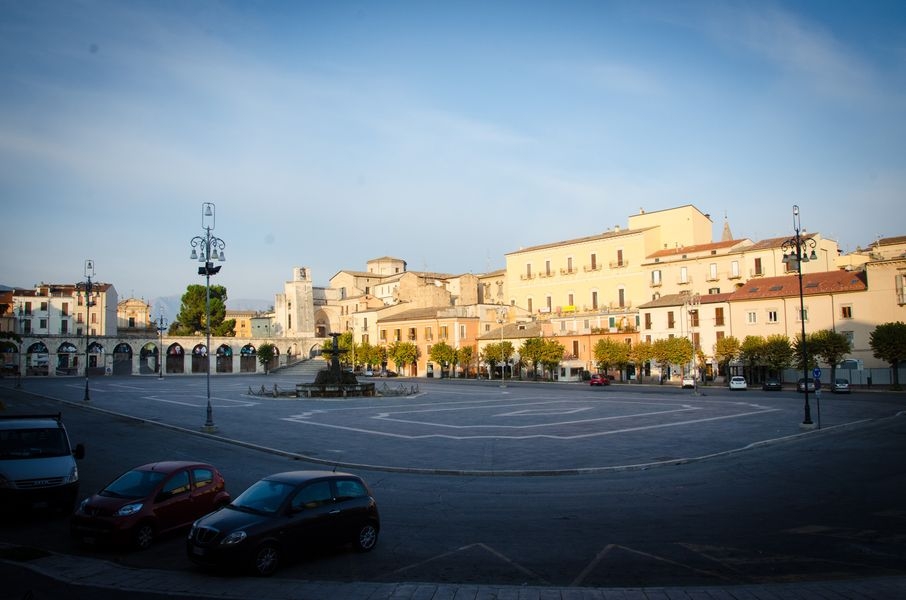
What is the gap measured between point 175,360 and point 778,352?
9212 centimetres

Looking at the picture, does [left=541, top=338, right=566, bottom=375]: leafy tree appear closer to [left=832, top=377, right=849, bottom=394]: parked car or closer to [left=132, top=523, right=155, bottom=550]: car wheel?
[left=832, top=377, right=849, bottom=394]: parked car

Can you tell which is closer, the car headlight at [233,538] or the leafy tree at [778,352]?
the car headlight at [233,538]

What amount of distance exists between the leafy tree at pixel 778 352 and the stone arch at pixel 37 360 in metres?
93.1

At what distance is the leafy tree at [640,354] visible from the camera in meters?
70.4

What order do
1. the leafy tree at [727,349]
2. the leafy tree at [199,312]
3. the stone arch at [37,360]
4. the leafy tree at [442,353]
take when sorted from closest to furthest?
the leafy tree at [727,349] → the leafy tree at [442,353] → the stone arch at [37,360] → the leafy tree at [199,312]

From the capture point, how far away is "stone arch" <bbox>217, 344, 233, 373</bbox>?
116188mm

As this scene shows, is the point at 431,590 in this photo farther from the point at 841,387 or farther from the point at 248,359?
the point at 248,359

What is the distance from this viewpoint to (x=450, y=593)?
9.57 metres

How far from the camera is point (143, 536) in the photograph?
12328 mm

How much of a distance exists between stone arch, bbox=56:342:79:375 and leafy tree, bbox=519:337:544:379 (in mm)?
65895

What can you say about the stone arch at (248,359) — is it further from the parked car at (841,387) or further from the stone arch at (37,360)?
the parked car at (841,387)

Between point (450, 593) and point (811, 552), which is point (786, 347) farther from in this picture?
point (450, 593)

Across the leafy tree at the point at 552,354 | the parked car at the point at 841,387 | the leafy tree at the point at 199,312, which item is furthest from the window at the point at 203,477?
the leafy tree at the point at 199,312

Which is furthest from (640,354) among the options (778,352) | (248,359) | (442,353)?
(248,359)
